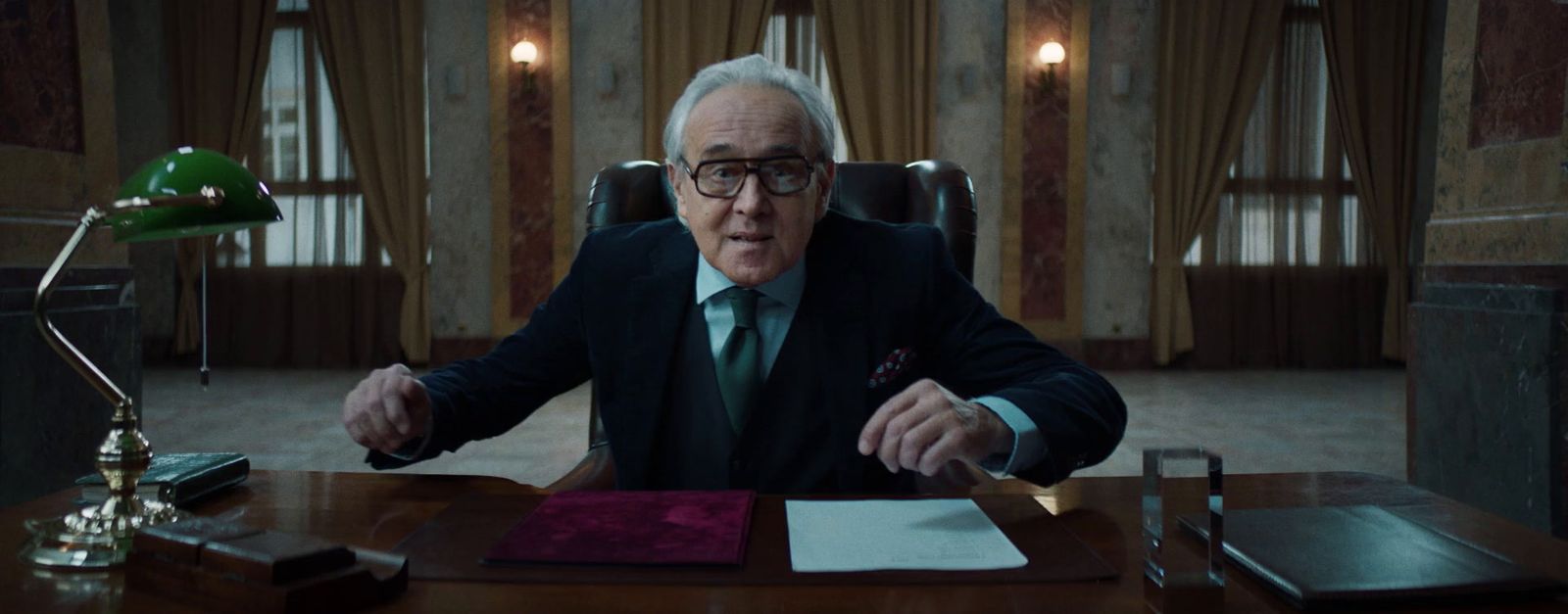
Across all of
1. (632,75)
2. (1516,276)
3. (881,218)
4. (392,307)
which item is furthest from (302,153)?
(1516,276)

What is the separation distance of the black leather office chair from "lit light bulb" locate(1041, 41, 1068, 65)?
223 inches

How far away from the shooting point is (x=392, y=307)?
7.86 meters

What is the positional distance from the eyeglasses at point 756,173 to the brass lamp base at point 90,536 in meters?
0.84

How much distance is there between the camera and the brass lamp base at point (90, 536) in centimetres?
94

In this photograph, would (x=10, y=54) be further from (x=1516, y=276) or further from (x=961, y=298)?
(x=1516, y=276)

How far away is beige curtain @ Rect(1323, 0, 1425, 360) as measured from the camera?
768 centimetres

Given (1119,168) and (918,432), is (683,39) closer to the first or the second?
(1119,168)

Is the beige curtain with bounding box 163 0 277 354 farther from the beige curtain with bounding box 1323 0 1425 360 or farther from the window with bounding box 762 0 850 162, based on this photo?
the beige curtain with bounding box 1323 0 1425 360

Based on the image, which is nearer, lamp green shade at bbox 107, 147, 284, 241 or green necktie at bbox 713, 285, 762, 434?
lamp green shade at bbox 107, 147, 284, 241

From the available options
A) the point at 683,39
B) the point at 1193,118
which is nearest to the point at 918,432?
the point at 683,39

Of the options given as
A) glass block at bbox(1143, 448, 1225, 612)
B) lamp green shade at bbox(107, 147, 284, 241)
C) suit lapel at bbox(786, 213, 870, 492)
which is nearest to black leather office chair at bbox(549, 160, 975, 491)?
suit lapel at bbox(786, 213, 870, 492)

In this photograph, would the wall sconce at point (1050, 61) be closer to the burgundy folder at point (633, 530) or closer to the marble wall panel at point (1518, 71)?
the marble wall panel at point (1518, 71)

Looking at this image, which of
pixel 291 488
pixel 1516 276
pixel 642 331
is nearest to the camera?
pixel 291 488

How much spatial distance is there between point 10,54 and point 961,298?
3.24 meters
